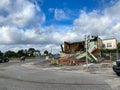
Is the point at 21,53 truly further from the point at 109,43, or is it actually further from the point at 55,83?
the point at 55,83

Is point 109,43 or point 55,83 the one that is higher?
point 109,43

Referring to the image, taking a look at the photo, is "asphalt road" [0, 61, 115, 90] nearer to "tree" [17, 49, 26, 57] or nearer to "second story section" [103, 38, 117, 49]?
"second story section" [103, 38, 117, 49]

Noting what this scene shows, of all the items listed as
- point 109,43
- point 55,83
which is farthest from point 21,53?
point 55,83

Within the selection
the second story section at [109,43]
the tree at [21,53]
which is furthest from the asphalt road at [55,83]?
the tree at [21,53]

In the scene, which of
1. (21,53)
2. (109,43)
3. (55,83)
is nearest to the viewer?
(55,83)

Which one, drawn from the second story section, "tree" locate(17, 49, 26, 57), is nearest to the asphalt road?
the second story section

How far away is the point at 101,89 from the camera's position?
452 inches

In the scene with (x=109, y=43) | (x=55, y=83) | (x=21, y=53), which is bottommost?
(x=55, y=83)

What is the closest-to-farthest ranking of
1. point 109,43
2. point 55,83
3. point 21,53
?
1. point 55,83
2. point 109,43
3. point 21,53

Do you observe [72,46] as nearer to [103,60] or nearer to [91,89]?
[103,60]

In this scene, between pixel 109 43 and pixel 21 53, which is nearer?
pixel 109 43

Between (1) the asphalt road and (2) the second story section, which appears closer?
(1) the asphalt road

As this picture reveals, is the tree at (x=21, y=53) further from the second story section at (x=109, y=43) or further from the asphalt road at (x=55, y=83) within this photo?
the asphalt road at (x=55, y=83)

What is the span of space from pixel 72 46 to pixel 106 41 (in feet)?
109
